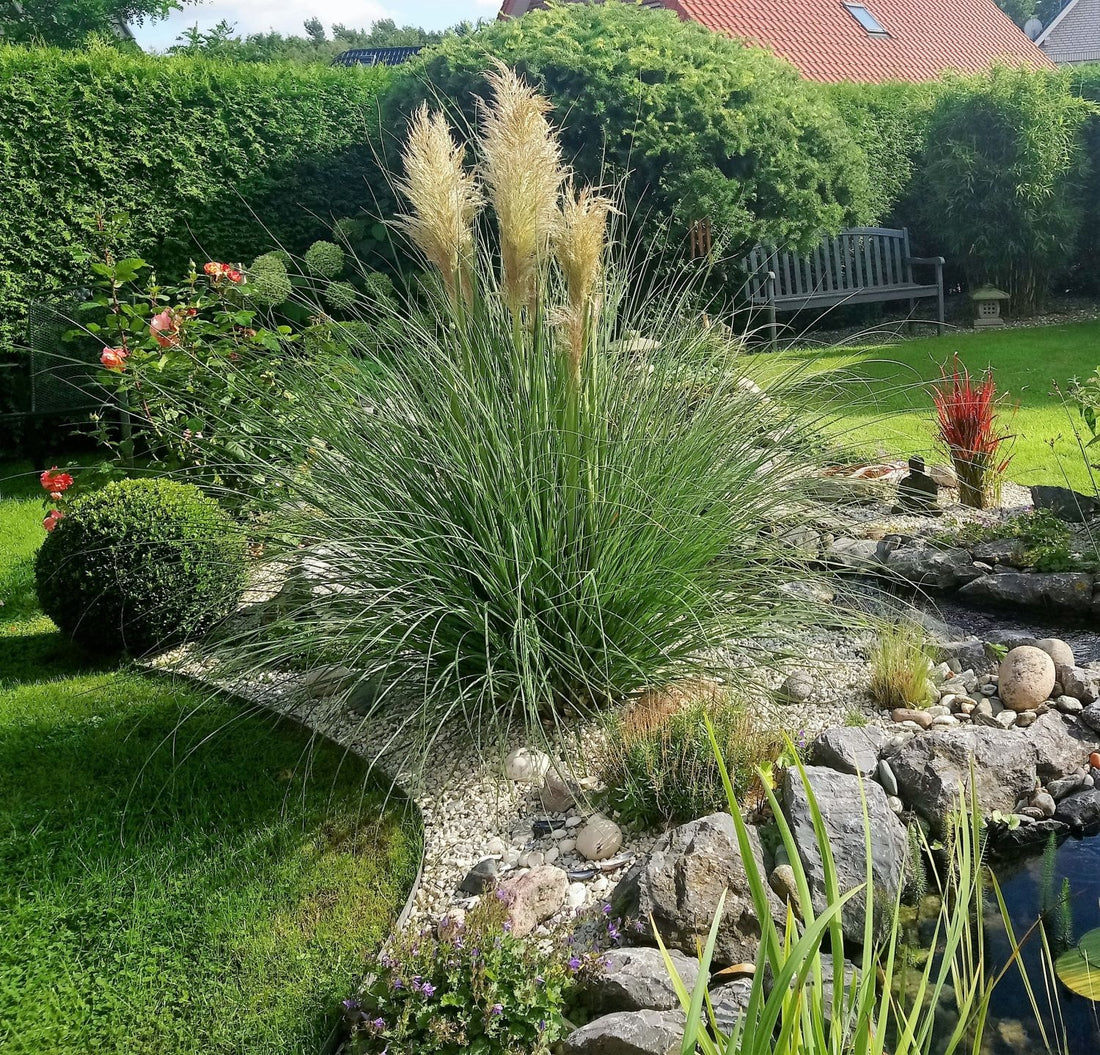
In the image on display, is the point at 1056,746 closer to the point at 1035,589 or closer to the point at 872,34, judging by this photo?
the point at 1035,589

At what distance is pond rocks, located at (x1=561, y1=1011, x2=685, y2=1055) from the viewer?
1.99 m

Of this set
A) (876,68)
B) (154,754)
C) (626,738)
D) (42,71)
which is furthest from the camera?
(876,68)

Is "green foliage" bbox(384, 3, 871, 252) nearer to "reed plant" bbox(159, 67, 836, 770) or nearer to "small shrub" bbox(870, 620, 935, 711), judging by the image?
"reed plant" bbox(159, 67, 836, 770)

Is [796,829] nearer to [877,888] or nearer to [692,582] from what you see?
[877,888]

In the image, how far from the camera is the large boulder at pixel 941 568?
470 cm

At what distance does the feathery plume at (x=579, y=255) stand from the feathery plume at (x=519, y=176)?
86 millimetres

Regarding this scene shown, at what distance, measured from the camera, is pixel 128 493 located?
4.11 metres

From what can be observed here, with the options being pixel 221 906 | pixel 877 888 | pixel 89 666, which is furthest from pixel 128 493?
pixel 877 888

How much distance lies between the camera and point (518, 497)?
291cm

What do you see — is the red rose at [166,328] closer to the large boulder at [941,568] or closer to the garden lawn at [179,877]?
the garden lawn at [179,877]

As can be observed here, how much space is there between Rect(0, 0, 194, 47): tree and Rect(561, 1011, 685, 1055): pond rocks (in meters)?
22.3

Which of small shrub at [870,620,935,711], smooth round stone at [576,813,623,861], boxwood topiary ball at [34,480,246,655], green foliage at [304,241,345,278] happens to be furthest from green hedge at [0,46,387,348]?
smooth round stone at [576,813,623,861]

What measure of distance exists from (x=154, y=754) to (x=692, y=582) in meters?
1.79

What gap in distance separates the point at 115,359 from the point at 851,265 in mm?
9442
